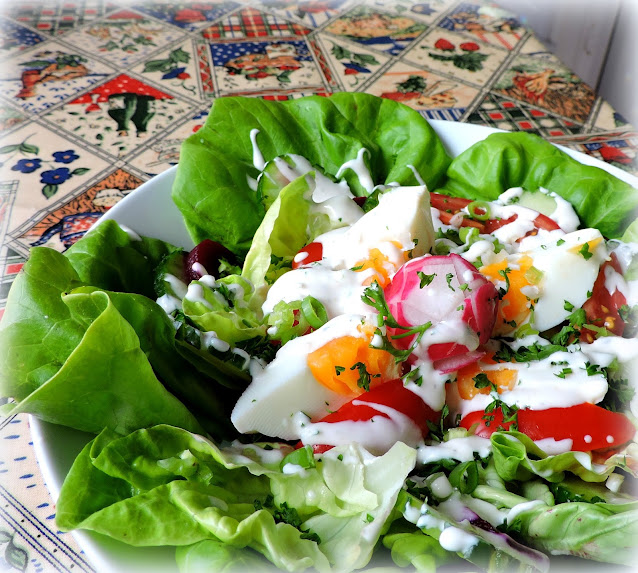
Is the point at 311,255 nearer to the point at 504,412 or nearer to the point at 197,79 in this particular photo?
the point at 504,412

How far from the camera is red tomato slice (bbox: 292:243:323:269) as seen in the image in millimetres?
1929

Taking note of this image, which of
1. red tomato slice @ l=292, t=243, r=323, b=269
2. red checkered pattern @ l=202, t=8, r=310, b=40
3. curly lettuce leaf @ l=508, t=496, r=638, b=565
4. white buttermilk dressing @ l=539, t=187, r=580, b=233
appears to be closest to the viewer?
curly lettuce leaf @ l=508, t=496, r=638, b=565

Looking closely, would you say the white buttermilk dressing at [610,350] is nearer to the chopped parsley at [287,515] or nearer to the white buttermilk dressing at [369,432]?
the white buttermilk dressing at [369,432]

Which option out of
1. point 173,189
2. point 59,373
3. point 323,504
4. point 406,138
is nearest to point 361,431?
point 323,504

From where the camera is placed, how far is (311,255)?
6.38 ft

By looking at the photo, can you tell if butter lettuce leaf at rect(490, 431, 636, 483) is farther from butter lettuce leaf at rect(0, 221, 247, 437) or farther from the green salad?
butter lettuce leaf at rect(0, 221, 247, 437)

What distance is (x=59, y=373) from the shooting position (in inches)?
54.3

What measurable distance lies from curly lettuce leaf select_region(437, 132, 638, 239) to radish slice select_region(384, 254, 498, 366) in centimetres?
68

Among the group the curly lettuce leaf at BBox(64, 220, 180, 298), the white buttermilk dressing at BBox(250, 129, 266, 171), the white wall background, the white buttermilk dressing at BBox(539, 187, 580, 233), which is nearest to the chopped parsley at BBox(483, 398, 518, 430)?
the white buttermilk dressing at BBox(539, 187, 580, 233)

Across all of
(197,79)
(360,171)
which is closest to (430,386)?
(360,171)

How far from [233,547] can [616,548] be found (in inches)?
28.6

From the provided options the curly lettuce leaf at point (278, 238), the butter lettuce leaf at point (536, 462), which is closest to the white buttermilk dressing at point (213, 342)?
the curly lettuce leaf at point (278, 238)

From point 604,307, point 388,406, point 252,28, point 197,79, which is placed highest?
point 604,307

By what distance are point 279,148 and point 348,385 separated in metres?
0.98
